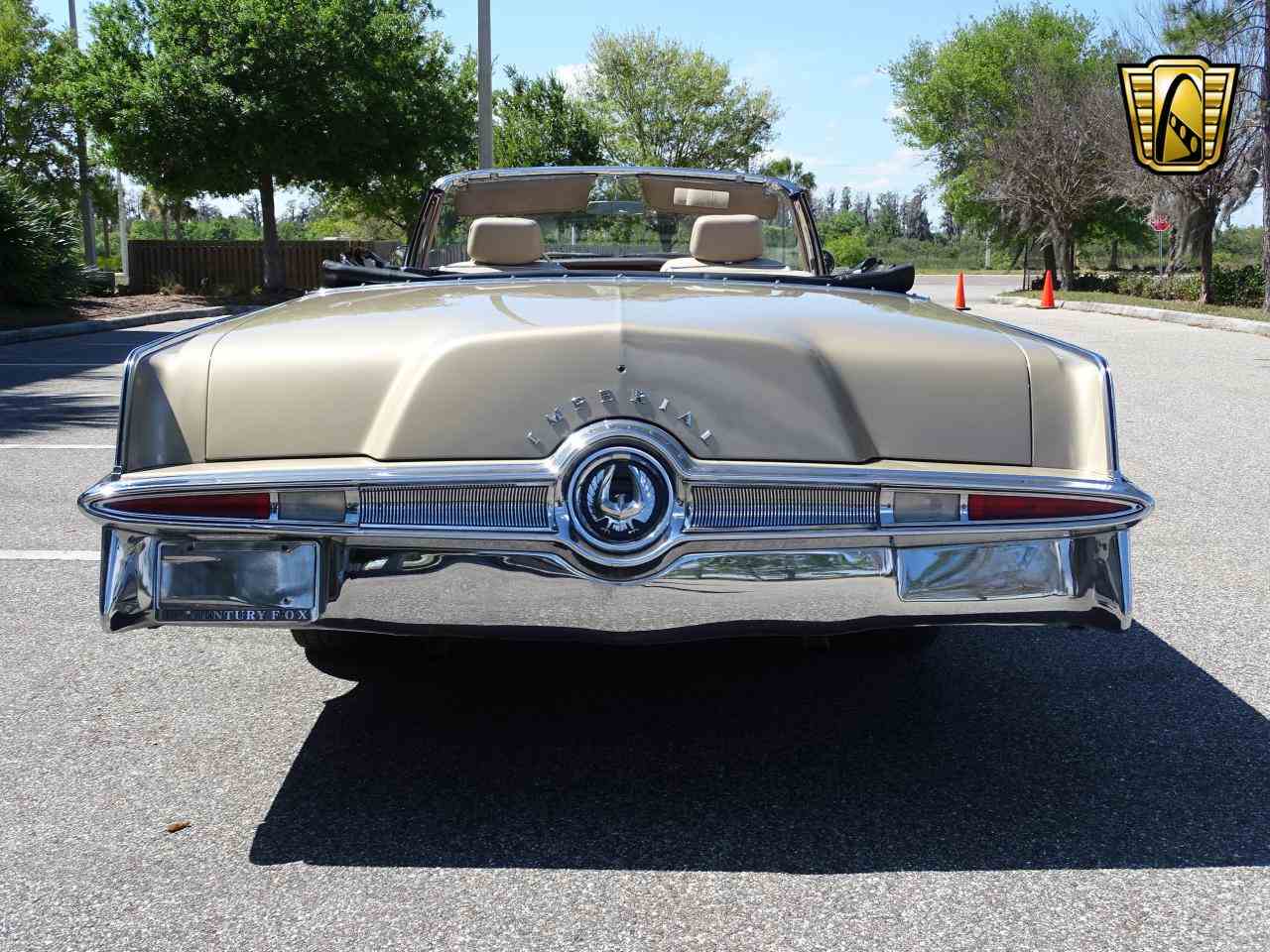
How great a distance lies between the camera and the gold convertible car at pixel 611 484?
261 centimetres

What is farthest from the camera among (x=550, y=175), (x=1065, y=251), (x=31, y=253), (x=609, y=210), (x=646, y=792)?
(x=1065, y=251)

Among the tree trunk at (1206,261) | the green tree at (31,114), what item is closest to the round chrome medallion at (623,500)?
the tree trunk at (1206,261)

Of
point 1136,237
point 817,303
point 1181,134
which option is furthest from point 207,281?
point 1136,237

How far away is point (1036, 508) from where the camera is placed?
8.90 feet

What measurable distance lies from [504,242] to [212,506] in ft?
6.66

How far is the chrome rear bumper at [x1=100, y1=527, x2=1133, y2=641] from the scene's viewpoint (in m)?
2.63

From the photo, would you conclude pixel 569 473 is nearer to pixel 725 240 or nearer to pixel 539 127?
pixel 725 240

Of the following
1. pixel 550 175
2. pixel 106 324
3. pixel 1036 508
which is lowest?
pixel 106 324

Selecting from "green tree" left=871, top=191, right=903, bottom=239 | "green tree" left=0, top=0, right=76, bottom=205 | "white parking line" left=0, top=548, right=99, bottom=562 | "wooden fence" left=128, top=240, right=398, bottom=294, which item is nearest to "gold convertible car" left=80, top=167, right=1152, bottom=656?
"white parking line" left=0, top=548, right=99, bottom=562

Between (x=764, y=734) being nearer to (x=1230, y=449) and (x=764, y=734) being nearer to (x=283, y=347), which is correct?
(x=283, y=347)

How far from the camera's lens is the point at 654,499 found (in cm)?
260

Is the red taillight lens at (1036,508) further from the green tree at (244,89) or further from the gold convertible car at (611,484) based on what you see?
the green tree at (244,89)

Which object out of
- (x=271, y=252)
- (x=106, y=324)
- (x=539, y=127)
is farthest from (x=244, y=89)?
(x=539, y=127)

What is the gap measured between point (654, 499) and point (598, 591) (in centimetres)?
21
